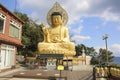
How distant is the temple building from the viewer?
22.5 meters

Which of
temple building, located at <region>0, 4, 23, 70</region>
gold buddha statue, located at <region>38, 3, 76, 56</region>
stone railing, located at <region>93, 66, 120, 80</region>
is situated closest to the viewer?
stone railing, located at <region>93, 66, 120, 80</region>

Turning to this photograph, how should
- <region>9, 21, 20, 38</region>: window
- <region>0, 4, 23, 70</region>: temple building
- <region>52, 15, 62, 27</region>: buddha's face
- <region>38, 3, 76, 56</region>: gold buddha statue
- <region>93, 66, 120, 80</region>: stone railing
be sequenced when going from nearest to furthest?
<region>93, 66, 120, 80</region>: stone railing
<region>0, 4, 23, 70</region>: temple building
<region>9, 21, 20, 38</region>: window
<region>38, 3, 76, 56</region>: gold buddha statue
<region>52, 15, 62, 27</region>: buddha's face

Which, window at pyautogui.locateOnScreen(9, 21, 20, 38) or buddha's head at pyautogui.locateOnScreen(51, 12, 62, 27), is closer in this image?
window at pyautogui.locateOnScreen(9, 21, 20, 38)

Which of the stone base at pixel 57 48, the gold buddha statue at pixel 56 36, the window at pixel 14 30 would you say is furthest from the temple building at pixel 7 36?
the gold buddha statue at pixel 56 36

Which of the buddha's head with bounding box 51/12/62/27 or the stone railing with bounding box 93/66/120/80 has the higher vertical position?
the buddha's head with bounding box 51/12/62/27

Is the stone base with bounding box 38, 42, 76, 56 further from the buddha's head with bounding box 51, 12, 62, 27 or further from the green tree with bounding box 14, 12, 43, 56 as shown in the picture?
the green tree with bounding box 14, 12, 43, 56

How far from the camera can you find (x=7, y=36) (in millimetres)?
24078

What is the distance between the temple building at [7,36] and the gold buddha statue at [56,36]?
3.97 meters

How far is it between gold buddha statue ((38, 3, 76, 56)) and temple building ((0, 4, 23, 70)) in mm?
3970

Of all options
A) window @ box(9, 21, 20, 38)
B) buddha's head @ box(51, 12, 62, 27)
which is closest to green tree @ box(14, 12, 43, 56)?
buddha's head @ box(51, 12, 62, 27)

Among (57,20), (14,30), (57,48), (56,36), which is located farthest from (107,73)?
(57,20)

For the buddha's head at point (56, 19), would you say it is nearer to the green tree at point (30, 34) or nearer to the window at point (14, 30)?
the window at point (14, 30)

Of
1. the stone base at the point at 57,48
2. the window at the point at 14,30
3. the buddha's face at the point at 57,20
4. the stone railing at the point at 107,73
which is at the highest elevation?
the buddha's face at the point at 57,20

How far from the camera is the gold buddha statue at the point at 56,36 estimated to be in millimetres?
29339
